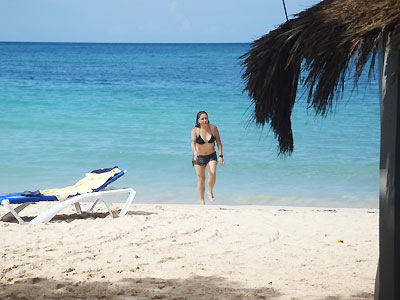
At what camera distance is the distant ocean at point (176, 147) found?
1099 cm

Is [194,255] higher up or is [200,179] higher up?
[194,255]

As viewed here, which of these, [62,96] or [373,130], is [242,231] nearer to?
[373,130]

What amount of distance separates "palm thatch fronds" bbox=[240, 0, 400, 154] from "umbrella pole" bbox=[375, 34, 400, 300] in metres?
0.11

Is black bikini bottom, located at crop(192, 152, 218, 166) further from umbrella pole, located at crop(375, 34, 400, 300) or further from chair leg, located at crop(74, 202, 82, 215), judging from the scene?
umbrella pole, located at crop(375, 34, 400, 300)

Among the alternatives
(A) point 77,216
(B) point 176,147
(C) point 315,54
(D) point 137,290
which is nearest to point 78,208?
(A) point 77,216

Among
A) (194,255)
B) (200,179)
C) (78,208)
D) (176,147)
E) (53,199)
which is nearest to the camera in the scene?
(194,255)

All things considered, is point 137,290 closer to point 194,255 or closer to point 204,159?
point 194,255

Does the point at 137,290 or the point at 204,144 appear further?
the point at 204,144

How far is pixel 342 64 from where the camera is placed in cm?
351

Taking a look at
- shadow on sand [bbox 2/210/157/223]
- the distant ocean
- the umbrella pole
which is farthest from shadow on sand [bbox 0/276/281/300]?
shadow on sand [bbox 2/210/157/223]

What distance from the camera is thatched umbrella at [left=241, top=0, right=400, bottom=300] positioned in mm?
3400

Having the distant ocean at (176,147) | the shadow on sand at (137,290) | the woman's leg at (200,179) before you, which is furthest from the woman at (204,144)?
the shadow on sand at (137,290)

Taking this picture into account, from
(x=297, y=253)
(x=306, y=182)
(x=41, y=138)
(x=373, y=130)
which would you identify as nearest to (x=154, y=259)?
(x=297, y=253)

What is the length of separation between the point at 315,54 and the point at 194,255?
9.11 feet
